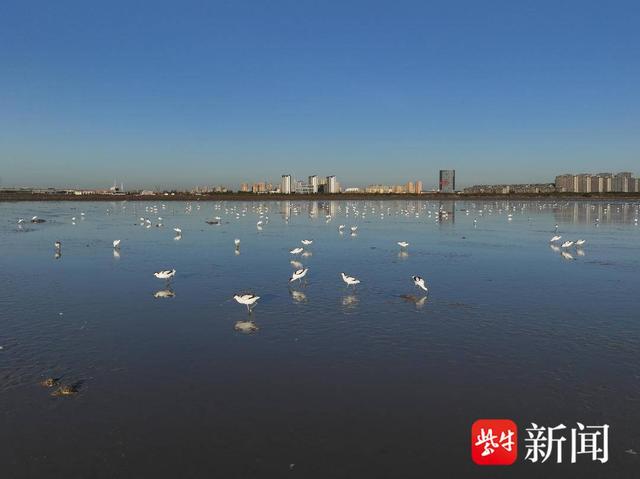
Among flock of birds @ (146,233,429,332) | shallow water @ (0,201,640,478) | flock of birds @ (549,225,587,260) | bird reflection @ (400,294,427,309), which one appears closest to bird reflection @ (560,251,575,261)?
flock of birds @ (549,225,587,260)

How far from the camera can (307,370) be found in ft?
38.8

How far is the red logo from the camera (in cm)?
832

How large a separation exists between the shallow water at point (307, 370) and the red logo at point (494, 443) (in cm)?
19

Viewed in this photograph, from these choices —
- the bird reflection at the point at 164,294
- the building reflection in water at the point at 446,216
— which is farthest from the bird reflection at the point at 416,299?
the building reflection in water at the point at 446,216

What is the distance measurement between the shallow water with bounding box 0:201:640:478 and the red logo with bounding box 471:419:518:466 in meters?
0.19

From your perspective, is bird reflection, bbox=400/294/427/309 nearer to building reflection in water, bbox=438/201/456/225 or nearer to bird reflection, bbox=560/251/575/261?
bird reflection, bbox=560/251/575/261

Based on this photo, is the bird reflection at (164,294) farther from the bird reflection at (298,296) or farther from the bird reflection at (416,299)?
the bird reflection at (416,299)

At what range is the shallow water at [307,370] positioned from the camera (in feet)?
27.2

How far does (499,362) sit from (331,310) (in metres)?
6.56

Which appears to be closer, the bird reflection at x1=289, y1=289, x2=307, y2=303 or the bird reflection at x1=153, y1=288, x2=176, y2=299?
the bird reflection at x1=289, y1=289, x2=307, y2=303

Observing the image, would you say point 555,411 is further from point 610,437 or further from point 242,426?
point 242,426

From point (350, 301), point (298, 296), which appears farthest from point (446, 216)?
point (350, 301)

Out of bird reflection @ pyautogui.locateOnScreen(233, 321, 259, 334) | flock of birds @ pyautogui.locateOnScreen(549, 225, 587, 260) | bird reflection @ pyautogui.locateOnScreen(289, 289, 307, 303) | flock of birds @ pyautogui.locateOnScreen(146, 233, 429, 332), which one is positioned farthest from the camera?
flock of birds @ pyautogui.locateOnScreen(549, 225, 587, 260)

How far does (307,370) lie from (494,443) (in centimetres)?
461
